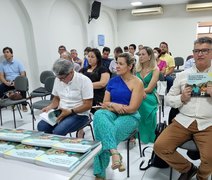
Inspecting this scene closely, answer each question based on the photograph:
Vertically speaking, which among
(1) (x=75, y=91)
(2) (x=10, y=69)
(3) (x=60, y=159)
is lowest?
(3) (x=60, y=159)

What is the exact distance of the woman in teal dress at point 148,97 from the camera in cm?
259

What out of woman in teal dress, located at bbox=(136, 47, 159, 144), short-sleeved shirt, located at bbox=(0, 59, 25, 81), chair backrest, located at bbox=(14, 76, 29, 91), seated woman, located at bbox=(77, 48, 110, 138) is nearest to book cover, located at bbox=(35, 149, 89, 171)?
woman in teal dress, located at bbox=(136, 47, 159, 144)

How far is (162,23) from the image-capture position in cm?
822

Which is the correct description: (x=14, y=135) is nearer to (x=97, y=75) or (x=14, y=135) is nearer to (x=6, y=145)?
(x=6, y=145)

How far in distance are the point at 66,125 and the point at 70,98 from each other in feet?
0.99

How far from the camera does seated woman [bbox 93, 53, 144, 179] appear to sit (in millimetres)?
1784

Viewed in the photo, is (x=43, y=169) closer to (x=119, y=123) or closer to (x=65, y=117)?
(x=119, y=123)

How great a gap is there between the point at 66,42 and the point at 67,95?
14.0 feet

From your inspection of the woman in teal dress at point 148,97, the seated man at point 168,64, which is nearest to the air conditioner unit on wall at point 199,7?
the seated man at point 168,64

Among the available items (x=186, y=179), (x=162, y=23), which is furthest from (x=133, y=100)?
(x=162, y=23)

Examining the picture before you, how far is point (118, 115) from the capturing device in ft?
6.80

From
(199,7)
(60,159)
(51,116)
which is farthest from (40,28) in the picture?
(199,7)

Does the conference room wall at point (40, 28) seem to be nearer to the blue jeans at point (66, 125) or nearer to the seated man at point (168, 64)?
the seated man at point (168, 64)

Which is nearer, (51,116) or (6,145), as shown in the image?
(6,145)
